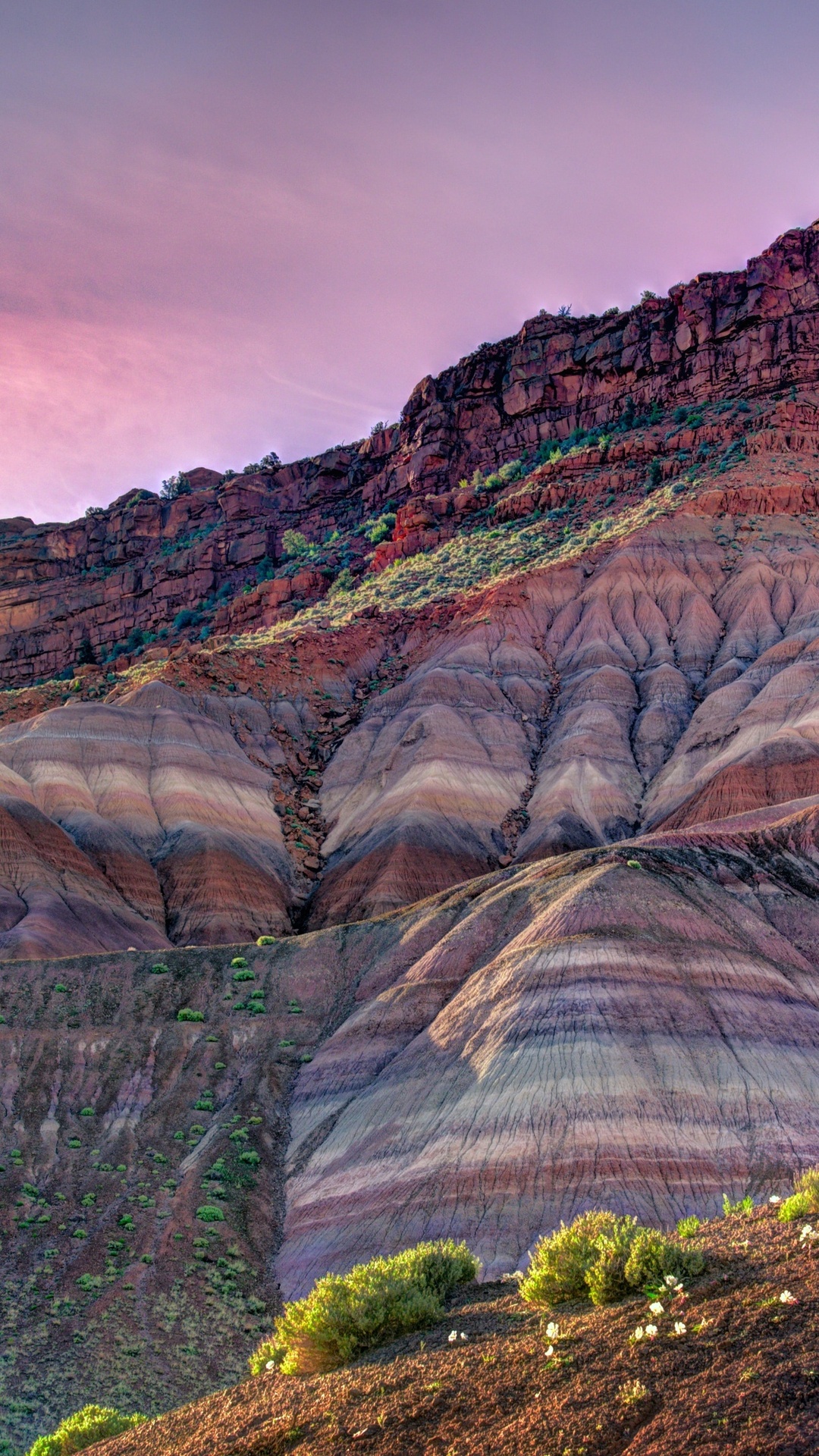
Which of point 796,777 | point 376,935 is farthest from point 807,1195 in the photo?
point 796,777

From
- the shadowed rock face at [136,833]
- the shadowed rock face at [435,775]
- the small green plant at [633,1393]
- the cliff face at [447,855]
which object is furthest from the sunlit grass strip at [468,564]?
the small green plant at [633,1393]

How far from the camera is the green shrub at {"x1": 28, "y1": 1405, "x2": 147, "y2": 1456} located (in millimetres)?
13648

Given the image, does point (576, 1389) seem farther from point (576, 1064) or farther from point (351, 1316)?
point (576, 1064)

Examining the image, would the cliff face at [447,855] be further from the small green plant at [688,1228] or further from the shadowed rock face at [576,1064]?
the small green plant at [688,1228]

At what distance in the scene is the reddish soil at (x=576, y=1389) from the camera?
28.5ft

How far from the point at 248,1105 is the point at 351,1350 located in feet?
68.3

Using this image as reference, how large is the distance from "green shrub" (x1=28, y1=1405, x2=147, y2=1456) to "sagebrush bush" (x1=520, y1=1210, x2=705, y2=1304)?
520cm

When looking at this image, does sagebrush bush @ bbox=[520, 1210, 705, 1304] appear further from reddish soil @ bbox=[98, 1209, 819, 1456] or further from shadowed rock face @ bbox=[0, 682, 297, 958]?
shadowed rock face @ bbox=[0, 682, 297, 958]

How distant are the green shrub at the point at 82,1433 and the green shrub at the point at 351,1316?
1.79 metres

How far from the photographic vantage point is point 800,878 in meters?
35.3

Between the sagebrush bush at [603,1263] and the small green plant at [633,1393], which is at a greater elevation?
→ the sagebrush bush at [603,1263]

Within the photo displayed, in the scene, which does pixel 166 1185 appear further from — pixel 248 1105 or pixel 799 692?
pixel 799 692

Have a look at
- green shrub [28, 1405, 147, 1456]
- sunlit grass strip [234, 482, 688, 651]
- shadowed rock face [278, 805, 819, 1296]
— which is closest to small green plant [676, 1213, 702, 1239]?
green shrub [28, 1405, 147, 1456]

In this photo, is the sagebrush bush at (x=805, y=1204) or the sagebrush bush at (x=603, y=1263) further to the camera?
the sagebrush bush at (x=805, y=1204)
